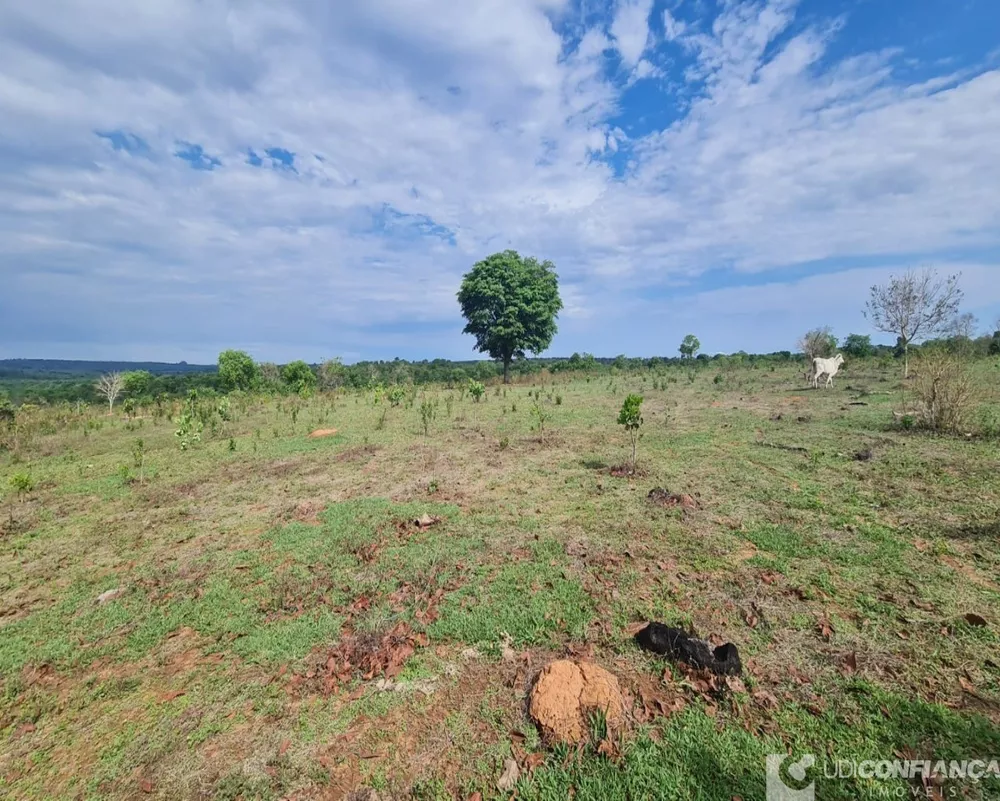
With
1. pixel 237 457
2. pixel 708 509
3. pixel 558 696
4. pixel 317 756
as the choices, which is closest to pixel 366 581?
pixel 317 756

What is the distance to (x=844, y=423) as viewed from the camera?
33.2ft

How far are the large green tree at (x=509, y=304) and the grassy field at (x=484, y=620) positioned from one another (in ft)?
60.4

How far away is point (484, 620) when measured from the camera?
3.64 metres

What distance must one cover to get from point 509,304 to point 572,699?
2389cm

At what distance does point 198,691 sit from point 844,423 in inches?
484

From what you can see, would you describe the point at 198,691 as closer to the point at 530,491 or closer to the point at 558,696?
the point at 558,696

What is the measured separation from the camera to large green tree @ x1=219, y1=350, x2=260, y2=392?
3122cm

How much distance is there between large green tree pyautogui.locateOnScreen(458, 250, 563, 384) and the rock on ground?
75.3 ft

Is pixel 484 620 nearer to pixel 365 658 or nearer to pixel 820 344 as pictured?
pixel 365 658

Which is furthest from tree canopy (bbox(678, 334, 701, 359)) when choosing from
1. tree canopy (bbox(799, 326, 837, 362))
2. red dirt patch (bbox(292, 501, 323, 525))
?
red dirt patch (bbox(292, 501, 323, 525))

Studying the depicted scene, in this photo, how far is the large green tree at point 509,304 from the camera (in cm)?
2527

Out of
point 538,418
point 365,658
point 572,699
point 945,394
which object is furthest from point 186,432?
point 945,394

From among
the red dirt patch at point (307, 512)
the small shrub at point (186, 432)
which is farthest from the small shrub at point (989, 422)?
the small shrub at point (186, 432)

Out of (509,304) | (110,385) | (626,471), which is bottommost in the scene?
(626,471)
